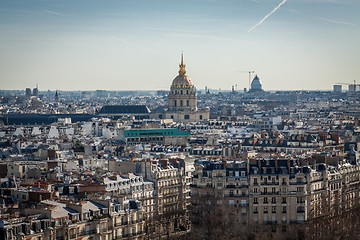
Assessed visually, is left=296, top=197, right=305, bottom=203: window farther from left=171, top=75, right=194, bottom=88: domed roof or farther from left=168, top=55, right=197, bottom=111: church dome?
left=171, top=75, right=194, bottom=88: domed roof

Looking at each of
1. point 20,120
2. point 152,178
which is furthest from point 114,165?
point 20,120

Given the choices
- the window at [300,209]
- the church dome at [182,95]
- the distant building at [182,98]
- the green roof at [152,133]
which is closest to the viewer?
the window at [300,209]

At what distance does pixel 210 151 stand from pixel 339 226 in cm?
2640

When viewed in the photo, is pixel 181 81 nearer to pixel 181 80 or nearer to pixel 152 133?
pixel 181 80

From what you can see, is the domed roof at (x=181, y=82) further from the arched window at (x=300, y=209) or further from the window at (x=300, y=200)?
the arched window at (x=300, y=209)

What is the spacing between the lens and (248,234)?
55.1 metres

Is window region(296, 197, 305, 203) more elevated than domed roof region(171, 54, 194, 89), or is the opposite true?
domed roof region(171, 54, 194, 89)

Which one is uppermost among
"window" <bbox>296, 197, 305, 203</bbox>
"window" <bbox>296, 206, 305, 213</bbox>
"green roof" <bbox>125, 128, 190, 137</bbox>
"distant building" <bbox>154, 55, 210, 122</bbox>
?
"distant building" <bbox>154, 55, 210, 122</bbox>

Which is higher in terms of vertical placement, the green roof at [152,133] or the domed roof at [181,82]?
the domed roof at [181,82]

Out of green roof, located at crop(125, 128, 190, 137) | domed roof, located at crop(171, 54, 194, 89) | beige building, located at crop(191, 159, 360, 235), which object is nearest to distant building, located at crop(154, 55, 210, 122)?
domed roof, located at crop(171, 54, 194, 89)

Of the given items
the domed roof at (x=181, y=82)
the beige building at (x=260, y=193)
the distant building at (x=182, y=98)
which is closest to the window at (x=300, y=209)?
the beige building at (x=260, y=193)

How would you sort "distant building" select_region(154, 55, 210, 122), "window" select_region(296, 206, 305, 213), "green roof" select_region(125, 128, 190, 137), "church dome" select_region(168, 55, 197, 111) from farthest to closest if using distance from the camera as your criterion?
"church dome" select_region(168, 55, 197, 111) → "distant building" select_region(154, 55, 210, 122) → "green roof" select_region(125, 128, 190, 137) → "window" select_region(296, 206, 305, 213)

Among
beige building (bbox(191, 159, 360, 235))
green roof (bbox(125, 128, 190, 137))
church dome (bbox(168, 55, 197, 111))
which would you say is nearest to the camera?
beige building (bbox(191, 159, 360, 235))

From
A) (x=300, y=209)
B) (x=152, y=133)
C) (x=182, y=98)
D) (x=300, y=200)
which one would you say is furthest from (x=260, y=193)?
(x=182, y=98)
